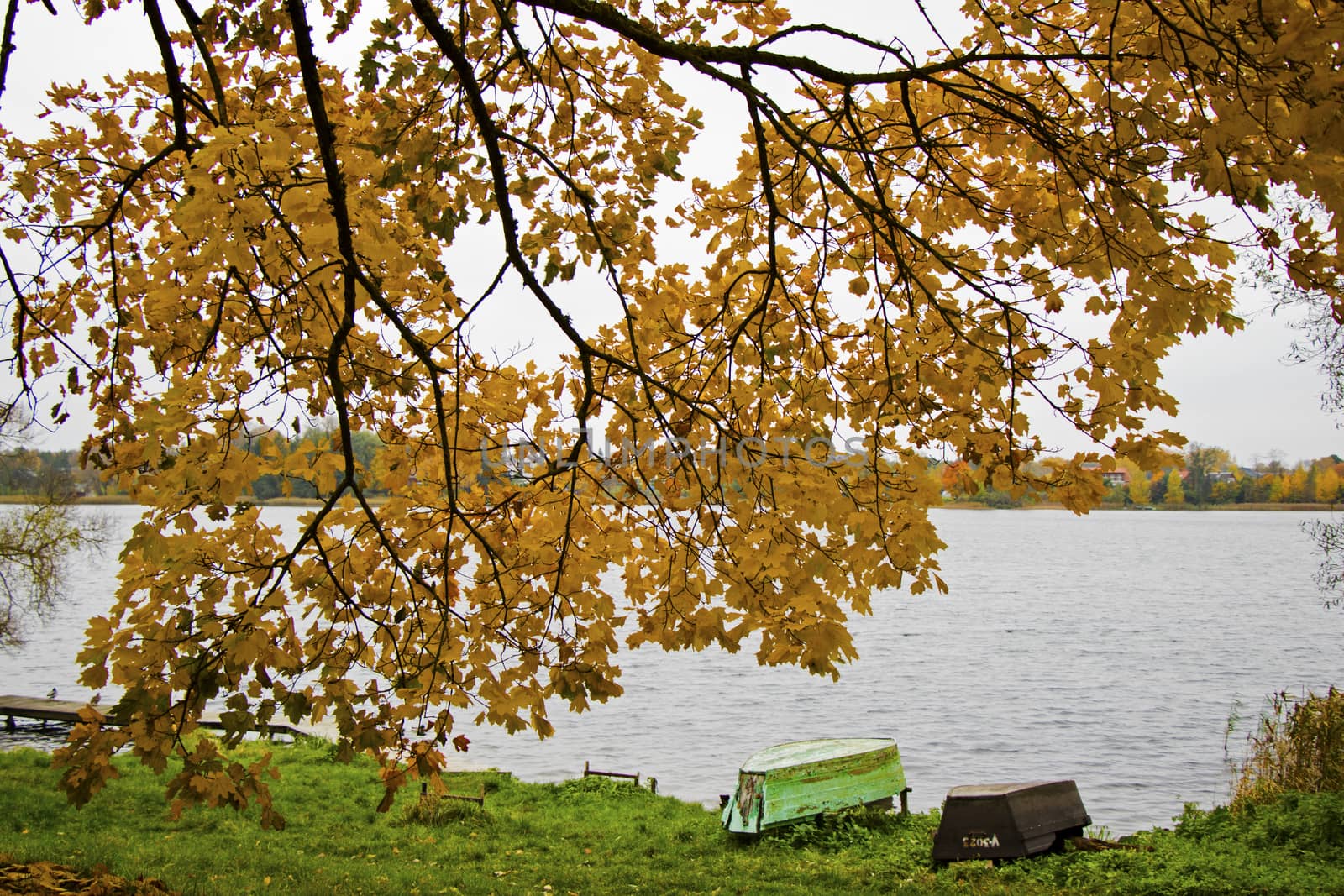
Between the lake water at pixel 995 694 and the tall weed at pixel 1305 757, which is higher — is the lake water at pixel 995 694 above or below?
below

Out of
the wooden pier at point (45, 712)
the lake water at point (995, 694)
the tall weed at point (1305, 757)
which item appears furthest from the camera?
the lake water at point (995, 694)

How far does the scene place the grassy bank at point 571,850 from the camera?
771 centimetres

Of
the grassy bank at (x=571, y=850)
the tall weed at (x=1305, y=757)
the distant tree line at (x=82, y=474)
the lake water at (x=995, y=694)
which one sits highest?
the distant tree line at (x=82, y=474)

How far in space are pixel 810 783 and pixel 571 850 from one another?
298 centimetres

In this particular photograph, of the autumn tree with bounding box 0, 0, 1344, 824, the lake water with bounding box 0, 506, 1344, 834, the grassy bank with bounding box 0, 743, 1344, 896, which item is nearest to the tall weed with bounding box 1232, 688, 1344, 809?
the grassy bank with bounding box 0, 743, 1344, 896

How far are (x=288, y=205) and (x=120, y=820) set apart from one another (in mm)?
9423

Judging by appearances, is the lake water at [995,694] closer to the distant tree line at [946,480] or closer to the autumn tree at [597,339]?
the distant tree line at [946,480]

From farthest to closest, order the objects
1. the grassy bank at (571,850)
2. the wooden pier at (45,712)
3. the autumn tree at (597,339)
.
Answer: the wooden pier at (45,712)
the grassy bank at (571,850)
the autumn tree at (597,339)

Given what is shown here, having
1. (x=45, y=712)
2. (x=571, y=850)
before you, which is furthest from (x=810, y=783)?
(x=45, y=712)

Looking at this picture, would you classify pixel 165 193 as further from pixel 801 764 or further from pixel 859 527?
pixel 801 764

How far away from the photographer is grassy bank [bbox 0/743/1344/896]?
25.3ft

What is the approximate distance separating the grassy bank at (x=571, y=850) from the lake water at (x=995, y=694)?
455cm

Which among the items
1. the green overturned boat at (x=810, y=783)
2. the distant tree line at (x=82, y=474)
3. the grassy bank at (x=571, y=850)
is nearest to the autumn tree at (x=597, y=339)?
the distant tree line at (x=82, y=474)

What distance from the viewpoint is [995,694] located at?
80.1ft
